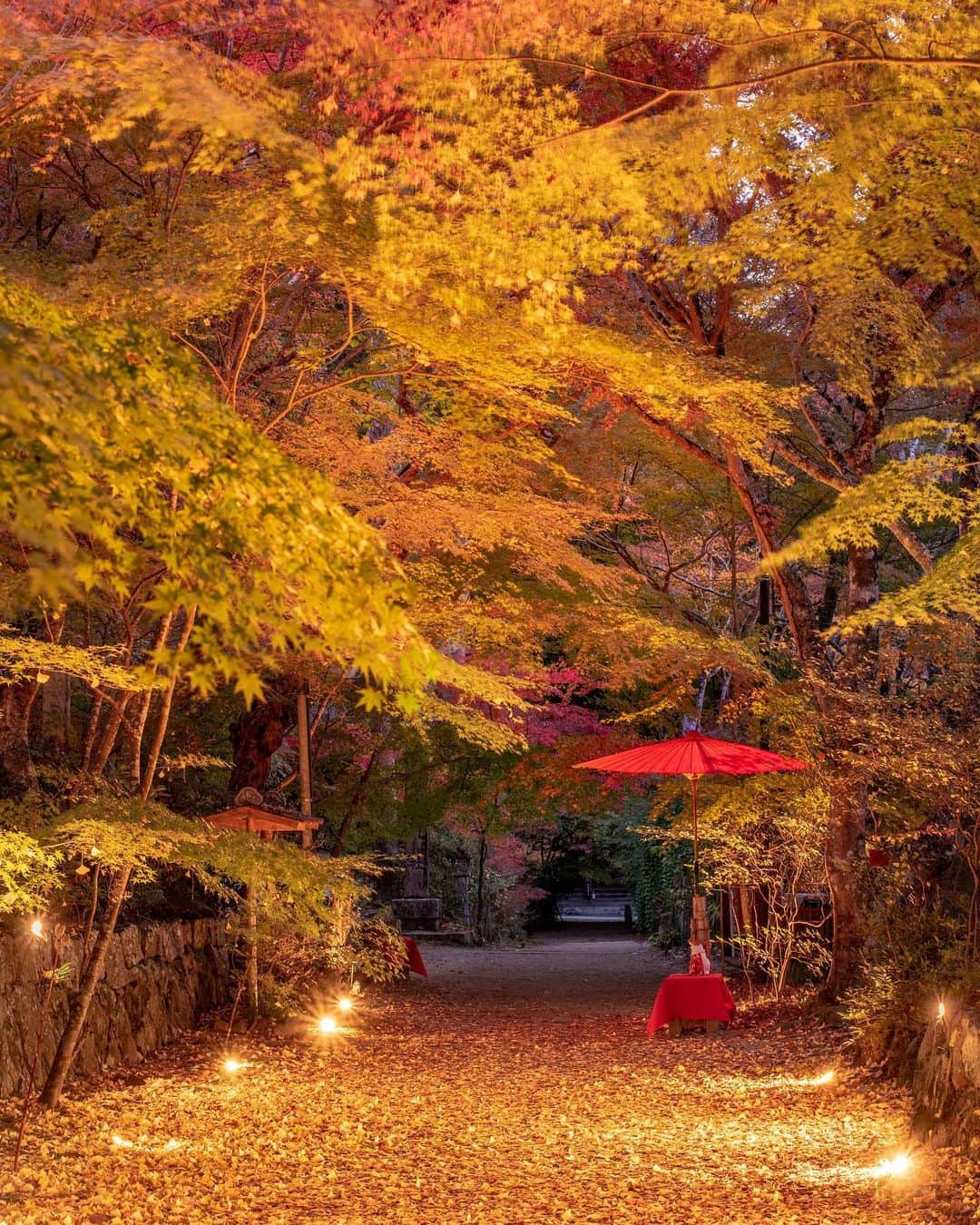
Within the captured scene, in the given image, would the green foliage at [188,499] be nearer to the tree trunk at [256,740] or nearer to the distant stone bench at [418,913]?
the tree trunk at [256,740]

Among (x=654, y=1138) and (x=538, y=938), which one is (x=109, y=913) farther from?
(x=538, y=938)

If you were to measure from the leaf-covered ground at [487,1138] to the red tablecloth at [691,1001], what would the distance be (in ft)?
0.73

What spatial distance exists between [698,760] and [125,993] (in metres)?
4.72

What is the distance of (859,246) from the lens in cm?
804

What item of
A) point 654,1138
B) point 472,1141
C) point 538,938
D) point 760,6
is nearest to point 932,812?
point 654,1138

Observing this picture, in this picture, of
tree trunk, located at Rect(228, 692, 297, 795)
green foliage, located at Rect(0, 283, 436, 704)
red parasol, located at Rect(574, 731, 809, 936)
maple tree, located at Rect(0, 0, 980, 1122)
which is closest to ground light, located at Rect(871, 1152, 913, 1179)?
maple tree, located at Rect(0, 0, 980, 1122)

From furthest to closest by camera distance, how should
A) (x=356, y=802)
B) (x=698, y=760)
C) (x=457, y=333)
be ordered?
(x=356, y=802) < (x=698, y=760) < (x=457, y=333)

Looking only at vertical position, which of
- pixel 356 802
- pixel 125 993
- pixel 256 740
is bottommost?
pixel 125 993

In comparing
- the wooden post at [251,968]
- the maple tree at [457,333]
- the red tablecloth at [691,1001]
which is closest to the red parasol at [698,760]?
the maple tree at [457,333]

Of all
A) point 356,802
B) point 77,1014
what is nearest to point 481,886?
point 356,802

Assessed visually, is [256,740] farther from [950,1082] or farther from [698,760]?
[950,1082]

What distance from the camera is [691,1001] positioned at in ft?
30.3

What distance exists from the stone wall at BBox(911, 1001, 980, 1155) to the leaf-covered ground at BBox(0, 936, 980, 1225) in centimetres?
17

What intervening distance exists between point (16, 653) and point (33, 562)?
4.20 m
